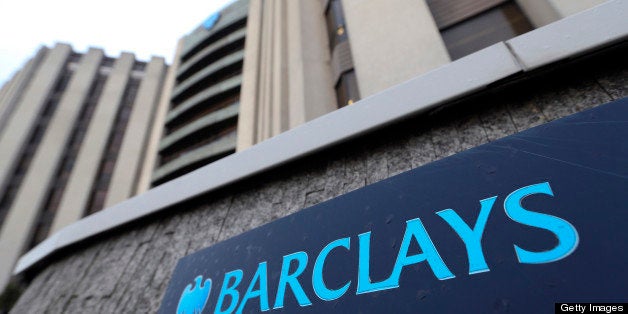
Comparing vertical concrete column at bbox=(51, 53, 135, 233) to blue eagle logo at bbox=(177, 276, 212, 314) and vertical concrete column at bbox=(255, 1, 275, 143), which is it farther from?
blue eagle logo at bbox=(177, 276, 212, 314)

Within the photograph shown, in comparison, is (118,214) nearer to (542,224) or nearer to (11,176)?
(542,224)

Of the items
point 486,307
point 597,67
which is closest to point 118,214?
point 486,307

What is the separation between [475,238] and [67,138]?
2877 cm

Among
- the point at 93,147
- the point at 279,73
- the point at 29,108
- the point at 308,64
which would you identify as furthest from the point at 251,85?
the point at 29,108

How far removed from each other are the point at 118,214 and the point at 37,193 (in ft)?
72.5

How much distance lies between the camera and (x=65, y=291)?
3.72 metres

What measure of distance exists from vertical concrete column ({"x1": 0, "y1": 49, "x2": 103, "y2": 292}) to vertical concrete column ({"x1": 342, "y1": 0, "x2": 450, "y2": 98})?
2209 cm

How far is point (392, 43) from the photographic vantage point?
5949 mm

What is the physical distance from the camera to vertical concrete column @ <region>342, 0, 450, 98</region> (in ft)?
17.9

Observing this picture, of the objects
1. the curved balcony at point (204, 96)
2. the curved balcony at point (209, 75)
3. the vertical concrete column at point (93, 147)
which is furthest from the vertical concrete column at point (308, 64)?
the vertical concrete column at point (93, 147)

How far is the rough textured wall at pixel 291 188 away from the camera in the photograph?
1.96m

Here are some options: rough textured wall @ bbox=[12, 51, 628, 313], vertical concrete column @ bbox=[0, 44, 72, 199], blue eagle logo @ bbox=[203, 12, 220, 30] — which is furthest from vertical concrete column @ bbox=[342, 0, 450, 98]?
vertical concrete column @ bbox=[0, 44, 72, 199]

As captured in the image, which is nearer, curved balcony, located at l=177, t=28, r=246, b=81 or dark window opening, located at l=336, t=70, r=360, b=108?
dark window opening, located at l=336, t=70, r=360, b=108

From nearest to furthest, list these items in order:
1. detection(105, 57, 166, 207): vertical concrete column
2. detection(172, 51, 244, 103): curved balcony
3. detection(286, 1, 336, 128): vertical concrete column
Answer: detection(286, 1, 336, 128): vertical concrete column
detection(172, 51, 244, 103): curved balcony
detection(105, 57, 166, 207): vertical concrete column
